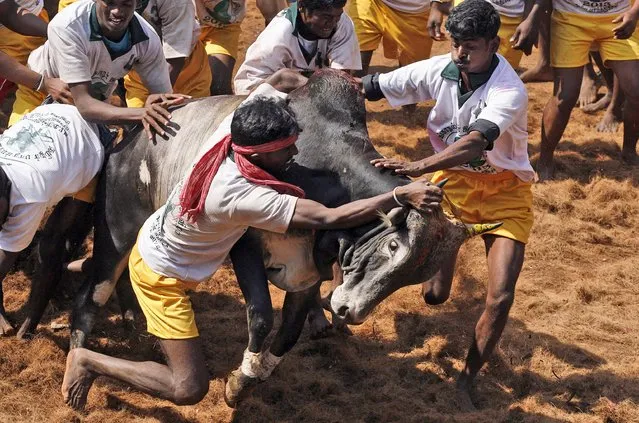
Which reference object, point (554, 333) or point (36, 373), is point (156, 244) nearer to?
point (36, 373)

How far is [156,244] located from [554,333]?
265cm

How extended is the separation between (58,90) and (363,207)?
216 cm

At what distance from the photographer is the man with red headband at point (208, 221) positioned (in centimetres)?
491

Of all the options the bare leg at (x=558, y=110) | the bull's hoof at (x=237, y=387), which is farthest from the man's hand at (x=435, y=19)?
the bull's hoof at (x=237, y=387)

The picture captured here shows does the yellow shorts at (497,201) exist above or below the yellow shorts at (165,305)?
above

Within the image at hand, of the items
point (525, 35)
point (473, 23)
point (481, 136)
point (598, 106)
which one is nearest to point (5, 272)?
point (481, 136)

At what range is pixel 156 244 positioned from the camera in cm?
537

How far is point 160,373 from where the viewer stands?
5.45 metres

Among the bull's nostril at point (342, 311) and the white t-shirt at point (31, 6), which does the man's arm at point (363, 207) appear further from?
the white t-shirt at point (31, 6)

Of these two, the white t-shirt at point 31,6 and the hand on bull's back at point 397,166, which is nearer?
the hand on bull's back at point 397,166

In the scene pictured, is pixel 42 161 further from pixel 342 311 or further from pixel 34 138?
pixel 342 311

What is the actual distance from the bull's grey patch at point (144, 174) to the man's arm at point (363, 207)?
1.27m

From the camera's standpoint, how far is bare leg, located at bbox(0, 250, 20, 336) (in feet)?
19.2

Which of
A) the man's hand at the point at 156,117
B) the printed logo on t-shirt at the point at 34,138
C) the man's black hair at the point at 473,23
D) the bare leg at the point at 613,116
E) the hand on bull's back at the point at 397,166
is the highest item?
the man's black hair at the point at 473,23
